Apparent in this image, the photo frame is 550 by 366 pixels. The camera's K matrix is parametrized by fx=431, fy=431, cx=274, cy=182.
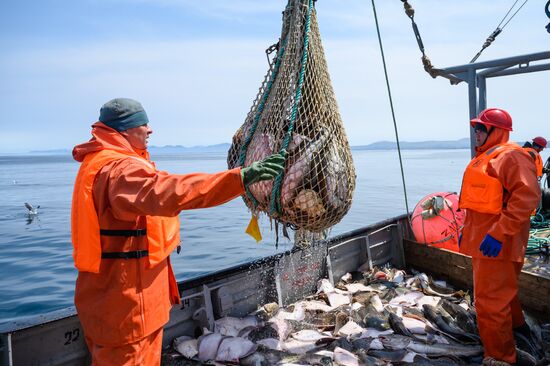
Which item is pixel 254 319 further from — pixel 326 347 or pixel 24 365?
pixel 24 365

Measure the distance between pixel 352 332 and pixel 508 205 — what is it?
Answer: 185 centimetres

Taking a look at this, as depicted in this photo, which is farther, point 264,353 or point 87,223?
point 264,353

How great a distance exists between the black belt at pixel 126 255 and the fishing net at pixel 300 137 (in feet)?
2.96

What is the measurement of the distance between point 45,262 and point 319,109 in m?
10.9

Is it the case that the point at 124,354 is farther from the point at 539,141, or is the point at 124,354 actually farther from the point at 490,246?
the point at 539,141

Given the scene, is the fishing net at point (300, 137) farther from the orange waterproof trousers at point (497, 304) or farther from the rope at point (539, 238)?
the rope at point (539, 238)

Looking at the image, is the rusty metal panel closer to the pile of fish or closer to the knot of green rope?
the pile of fish

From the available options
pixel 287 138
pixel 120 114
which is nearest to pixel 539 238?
pixel 287 138

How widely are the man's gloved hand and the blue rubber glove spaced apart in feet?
6.58

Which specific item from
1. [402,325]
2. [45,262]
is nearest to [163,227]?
[402,325]

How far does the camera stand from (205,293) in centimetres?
414

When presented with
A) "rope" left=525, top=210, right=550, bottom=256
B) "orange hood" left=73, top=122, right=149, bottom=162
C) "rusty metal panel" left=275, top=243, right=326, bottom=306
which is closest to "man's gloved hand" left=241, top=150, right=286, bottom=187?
"orange hood" left=73, top=122, right=149, bottom=162

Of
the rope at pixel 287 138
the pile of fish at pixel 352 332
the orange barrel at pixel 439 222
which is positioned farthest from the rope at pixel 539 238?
the rope at pixel 287 138

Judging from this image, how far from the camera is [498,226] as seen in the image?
10.6 ft
